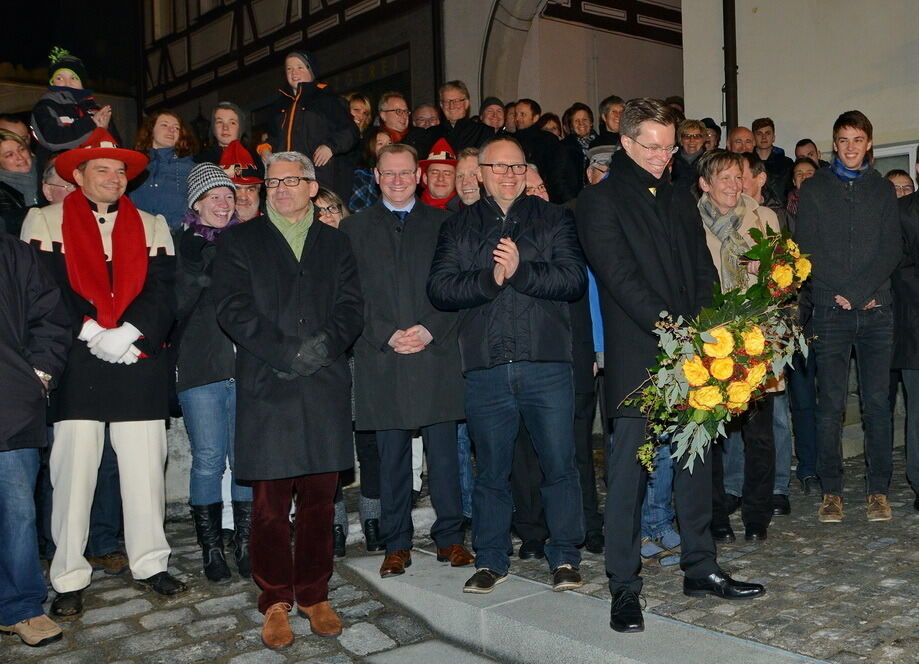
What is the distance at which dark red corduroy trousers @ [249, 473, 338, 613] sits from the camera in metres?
4.59

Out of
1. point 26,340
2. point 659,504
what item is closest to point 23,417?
point 26,340

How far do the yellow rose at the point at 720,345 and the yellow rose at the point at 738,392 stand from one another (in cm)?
13

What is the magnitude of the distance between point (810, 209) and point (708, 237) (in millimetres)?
888

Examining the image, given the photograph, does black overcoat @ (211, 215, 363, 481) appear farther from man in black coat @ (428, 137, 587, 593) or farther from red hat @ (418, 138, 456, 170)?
red hat @ (418, 138, 456, 170)

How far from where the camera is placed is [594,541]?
5.38m

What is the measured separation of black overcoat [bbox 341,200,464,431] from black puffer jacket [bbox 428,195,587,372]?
0.38 m

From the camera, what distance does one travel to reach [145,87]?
75.3 ft

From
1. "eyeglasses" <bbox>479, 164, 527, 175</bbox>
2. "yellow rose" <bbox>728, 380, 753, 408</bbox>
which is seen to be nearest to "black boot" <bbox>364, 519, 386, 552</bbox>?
"eyeglasses" <bbox>479, 164, 527, 175</bbox>

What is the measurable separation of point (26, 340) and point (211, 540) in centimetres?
147

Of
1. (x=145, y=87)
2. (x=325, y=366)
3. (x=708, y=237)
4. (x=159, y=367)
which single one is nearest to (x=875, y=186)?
(x=708, y=237)

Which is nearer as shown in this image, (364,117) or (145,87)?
(364,117)

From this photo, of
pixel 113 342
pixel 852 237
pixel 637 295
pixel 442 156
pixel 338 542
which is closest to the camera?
pixel 637 295

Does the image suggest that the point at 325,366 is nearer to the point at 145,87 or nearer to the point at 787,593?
the point at 787,593

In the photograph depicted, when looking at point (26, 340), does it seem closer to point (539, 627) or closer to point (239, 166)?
point (239, 166)
